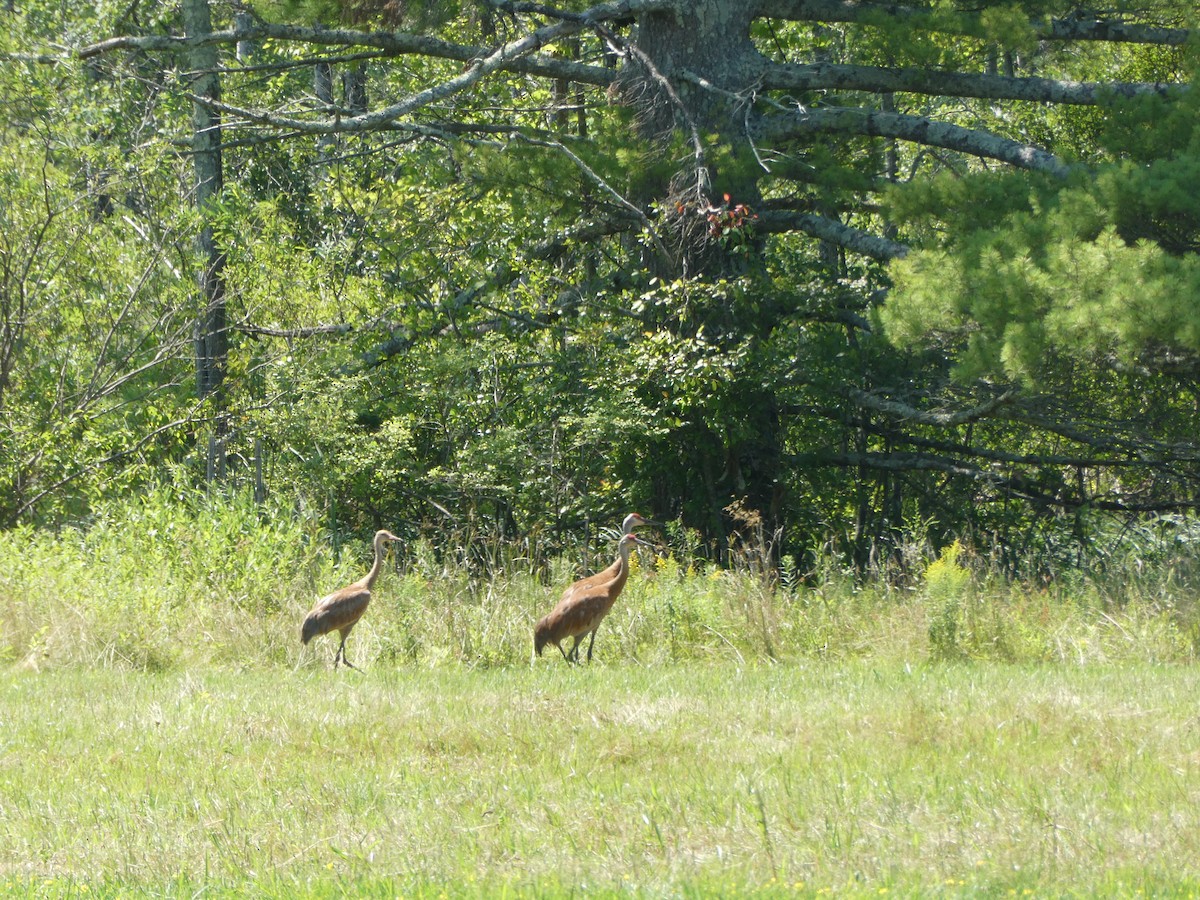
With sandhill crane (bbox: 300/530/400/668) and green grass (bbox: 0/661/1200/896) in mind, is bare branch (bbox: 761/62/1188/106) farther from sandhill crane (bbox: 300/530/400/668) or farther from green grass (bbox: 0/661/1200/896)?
sandhill crane (bbox: 300/530/400/668)

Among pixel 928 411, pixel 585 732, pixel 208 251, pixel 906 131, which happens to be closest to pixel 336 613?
pixel 585 732

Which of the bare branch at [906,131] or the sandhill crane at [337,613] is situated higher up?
the bare branch at [906,131]

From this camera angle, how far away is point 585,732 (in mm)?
8664

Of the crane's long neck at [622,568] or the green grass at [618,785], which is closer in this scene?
the green grass at [618,785]

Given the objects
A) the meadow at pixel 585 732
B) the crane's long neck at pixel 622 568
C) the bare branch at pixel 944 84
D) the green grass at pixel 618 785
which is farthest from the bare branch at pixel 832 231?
the green grass at pixel 618 785

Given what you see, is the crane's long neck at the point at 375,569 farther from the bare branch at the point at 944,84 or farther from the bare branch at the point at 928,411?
the bare branch at the point at 944,84

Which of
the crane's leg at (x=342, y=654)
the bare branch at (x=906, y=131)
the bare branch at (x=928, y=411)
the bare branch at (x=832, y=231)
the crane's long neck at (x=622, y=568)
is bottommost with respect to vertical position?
the crane's leg at (x=342, y=654)

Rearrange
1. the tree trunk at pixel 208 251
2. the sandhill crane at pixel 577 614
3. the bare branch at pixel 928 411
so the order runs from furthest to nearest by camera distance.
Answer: the tree trunk at pixel 208 251, the bare branch at pixel 928 411, the sandhill crane at pixel 577 614

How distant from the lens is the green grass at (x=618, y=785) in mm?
6277

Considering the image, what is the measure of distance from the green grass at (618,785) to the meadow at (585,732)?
2 cm

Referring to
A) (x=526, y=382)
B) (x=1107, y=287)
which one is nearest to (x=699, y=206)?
(x=526, y=382)

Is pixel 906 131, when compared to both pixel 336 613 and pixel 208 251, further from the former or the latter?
pixel 208 251

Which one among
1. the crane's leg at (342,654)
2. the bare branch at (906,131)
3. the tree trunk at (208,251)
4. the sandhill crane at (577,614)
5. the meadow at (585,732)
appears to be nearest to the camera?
the meadow at (585,732)

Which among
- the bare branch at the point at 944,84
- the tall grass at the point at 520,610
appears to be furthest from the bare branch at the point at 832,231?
the tall grass at the point at 520,610
